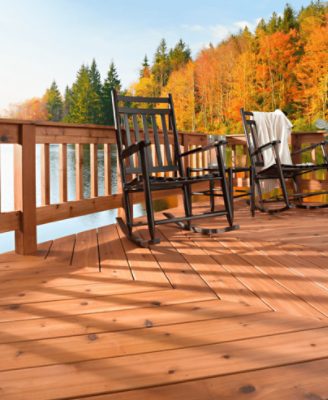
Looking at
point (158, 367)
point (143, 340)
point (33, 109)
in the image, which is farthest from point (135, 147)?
point (33, 109)

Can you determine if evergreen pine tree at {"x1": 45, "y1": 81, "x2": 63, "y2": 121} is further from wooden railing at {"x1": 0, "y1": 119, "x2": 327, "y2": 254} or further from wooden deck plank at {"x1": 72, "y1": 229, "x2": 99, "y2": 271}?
wooden deck plank at {"x1": 72, "y1": 229, "x2": 99, "y2": 271}

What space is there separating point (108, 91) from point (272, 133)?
26959mm

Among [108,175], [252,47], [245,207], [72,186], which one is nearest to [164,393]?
[108,175]

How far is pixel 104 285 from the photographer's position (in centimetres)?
166

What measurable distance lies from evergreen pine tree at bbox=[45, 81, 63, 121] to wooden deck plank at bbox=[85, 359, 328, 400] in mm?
34664

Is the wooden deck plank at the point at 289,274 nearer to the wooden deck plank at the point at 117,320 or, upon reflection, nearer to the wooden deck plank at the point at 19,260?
the wooden deck plank at the point at 117,320

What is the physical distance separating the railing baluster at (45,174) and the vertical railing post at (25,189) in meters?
0.20

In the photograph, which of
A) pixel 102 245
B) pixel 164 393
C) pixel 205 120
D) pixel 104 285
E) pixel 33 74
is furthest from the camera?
pixel 33 74

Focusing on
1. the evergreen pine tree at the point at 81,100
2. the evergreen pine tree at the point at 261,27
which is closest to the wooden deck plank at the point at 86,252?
the evergreen pine tree at the point at 261,27

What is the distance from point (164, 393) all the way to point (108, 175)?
7.38 ft

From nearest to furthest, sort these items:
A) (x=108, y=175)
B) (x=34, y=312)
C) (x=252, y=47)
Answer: (x=34, y=312), (x=108, y=175), (x=252, y=47)

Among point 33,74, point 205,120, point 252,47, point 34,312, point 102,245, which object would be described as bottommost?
point 34,312

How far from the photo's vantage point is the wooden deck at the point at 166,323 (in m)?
0.95

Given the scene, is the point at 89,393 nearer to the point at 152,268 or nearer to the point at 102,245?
the point at 152,268
